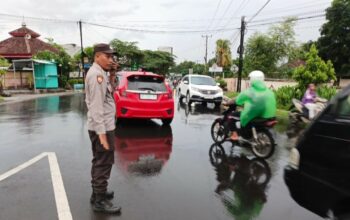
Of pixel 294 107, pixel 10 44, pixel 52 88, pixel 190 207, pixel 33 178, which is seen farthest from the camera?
pixel 10 44

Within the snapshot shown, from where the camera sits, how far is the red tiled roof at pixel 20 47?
1565 inches

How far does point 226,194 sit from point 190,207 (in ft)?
2.49

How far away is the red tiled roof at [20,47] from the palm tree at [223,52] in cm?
2219

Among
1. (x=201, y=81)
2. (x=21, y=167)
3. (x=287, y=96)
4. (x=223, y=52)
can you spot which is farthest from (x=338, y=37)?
(x=21, y=167)

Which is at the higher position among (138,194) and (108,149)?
(108,149)

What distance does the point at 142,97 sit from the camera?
9.97 m

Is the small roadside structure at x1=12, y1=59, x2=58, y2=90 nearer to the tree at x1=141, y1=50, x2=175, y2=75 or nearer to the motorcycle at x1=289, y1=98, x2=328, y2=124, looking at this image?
the motorcycle at x1=289, y1=98, x2=328, y2=124

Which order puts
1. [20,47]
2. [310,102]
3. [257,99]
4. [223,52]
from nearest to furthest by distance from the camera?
1. [257,99]
2. [310,102]
3. [20,47]
4. [223,52]

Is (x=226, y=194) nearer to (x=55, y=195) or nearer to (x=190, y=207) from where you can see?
(x=190, y=207)

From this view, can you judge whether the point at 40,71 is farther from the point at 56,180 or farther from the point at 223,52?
the point at 56,180

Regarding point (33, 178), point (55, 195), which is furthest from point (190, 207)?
point (33, 178)

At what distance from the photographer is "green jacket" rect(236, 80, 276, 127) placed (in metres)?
6.79

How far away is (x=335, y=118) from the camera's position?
3.12 m

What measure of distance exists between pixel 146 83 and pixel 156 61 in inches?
2180
